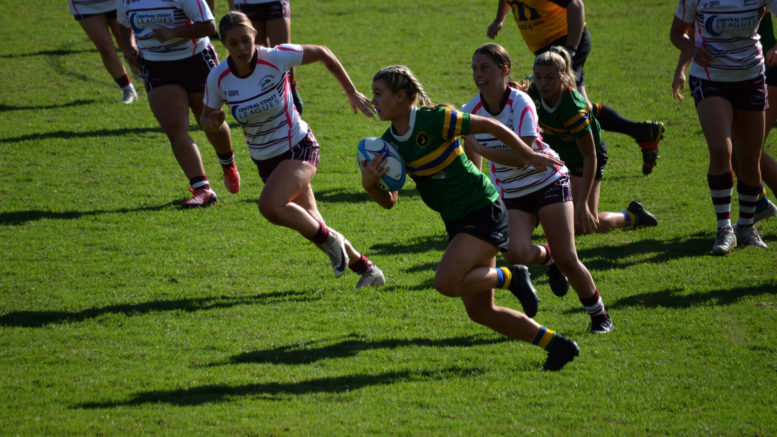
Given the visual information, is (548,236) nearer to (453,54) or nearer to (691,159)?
(691,159)

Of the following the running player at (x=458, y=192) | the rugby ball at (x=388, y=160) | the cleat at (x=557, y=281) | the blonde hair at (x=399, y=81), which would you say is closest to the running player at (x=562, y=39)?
the cleat at (x=557, y=281)

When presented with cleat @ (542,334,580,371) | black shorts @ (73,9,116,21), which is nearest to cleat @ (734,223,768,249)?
cleat @ (542,334,580,371)

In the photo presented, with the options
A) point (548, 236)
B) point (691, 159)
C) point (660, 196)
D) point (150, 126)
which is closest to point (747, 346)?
point (548, 236)

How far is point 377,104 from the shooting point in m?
5.02

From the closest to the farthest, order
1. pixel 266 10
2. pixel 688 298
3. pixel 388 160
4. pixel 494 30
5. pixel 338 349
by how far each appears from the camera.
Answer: pixel 388 160 < pixel 338 349 < pixel 688 298 < pixel 494 30 < pixel 266 10

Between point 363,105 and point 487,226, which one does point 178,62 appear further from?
point 487,226

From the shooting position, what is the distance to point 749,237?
7617mm

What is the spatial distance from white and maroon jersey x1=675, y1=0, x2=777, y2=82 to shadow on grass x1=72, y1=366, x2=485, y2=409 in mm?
3619

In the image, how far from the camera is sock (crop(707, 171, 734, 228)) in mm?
7375

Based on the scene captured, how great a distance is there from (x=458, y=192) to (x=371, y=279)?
1940 millimetres

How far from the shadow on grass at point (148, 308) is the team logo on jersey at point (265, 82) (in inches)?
62.3

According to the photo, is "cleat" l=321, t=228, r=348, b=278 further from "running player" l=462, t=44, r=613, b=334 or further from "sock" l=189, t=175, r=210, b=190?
"sock" l=189, t=175, r=210, b=190

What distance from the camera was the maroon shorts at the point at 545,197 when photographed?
5.77m

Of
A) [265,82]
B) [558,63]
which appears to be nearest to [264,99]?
[265,82]
